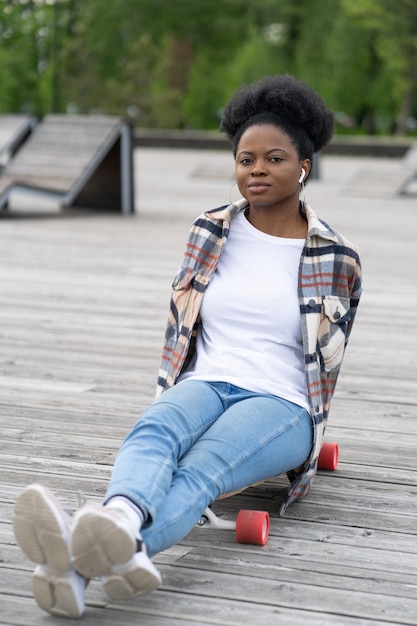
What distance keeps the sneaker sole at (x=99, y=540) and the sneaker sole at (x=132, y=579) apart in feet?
0.11

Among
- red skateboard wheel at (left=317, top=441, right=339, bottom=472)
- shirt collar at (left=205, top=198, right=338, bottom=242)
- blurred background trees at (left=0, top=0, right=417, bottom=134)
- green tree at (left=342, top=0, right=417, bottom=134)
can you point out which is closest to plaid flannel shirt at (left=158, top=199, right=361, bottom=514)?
shirt collar at (left=205, top=198, right=338, bottom=242)

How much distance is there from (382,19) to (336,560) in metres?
34.7

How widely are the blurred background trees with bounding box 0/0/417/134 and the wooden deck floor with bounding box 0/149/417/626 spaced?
56.9 ft

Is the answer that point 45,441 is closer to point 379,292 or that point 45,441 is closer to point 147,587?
point 147,587

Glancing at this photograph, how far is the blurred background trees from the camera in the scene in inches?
1382

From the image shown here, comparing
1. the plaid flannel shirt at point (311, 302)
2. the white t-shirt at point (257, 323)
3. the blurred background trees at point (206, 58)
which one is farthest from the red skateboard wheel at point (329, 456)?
the blurred background trees at point (206, 58)

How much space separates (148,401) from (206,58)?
1777 inches

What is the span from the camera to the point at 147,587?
252 centimetres

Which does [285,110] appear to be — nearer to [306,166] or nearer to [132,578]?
[306,166]

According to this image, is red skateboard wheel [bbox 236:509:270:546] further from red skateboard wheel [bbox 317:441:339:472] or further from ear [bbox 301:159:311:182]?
ear [bbox 301:159:311:182]

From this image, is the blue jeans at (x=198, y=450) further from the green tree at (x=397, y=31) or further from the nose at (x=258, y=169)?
the green tree at (x=397, y=31)

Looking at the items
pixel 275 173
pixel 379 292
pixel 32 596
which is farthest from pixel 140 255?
pixel 32 596

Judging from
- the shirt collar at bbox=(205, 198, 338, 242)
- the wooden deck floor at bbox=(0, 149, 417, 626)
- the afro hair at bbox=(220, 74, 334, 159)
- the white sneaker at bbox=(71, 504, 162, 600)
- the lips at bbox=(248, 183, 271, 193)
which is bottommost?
the wooden deck floor at bbox=(0, 149, 417, 626)

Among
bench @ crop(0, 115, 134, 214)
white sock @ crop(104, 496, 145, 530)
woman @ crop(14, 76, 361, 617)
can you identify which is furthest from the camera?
bench @ crop(0, 115, 134, 214)
